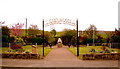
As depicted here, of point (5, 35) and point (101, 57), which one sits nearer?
point (101, 57)

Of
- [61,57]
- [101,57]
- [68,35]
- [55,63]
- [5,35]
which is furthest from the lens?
[68,35]

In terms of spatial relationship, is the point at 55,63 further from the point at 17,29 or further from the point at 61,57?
the point at 17,29

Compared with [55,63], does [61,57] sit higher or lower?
lower

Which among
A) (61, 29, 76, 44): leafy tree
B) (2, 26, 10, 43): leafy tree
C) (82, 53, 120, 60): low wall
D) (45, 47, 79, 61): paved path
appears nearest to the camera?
(82, 53, 120, 60): low wall

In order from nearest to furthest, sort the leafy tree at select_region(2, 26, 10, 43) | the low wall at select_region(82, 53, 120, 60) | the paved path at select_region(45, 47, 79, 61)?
the low wall at select_region(82, 53, 120, 60), the paved path at select_region(45, 47, 79, 61), the leafy tree at select_region(2, 26, 10, 43)

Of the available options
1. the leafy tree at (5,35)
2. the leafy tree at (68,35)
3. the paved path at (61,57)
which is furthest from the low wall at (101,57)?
the leafy tree at (68,35)

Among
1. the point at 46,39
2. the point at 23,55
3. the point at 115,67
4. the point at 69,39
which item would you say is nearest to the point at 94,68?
the point at 115,67

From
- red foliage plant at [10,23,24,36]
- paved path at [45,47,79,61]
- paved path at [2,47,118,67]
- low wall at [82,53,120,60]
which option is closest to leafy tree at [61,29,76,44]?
red foliage plant at [10,23,24,36]

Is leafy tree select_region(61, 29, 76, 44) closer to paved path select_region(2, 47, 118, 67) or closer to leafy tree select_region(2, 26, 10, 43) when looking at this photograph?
leafy tree select_region(2, 26, 10, 43)

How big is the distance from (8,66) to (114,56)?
8.74m

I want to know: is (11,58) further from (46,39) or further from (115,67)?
(46,39)

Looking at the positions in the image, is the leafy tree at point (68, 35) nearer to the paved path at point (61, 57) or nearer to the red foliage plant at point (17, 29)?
the red foliage plant at point (17, 29)

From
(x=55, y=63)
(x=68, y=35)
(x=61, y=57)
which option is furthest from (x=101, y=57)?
(x=68, y=35)

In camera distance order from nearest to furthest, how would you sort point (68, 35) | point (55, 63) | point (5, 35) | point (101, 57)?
point (55, 63) < point (101, 57) < point (5, 35) < point (68, 35)
